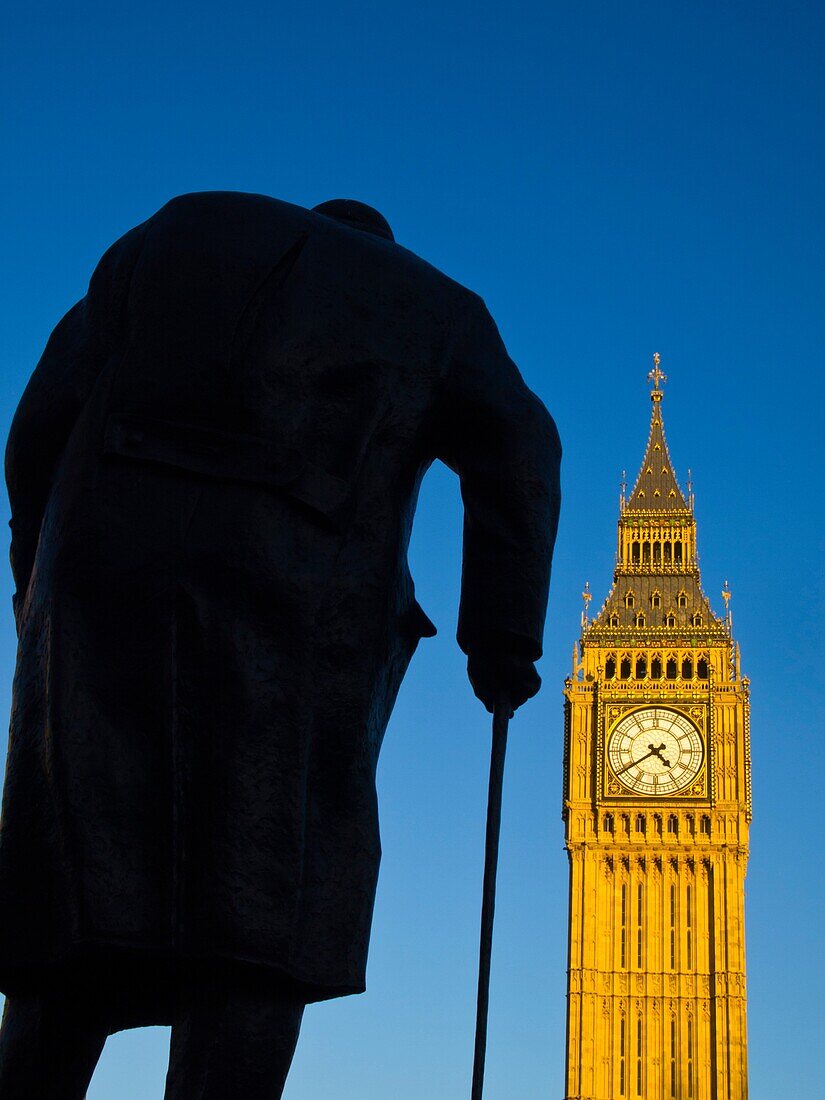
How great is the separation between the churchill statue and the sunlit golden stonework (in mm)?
59433

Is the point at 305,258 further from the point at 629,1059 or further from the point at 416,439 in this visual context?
the point at 629,1059

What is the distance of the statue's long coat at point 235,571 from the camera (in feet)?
11.9

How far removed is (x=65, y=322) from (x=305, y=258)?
0.62 metres

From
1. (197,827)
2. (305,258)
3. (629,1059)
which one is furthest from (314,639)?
(629,1059)

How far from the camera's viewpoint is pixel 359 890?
3.77 meters

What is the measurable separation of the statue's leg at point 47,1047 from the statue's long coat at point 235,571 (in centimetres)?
8

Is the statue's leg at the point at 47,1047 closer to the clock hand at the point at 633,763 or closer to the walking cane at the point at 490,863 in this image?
the walking cane at the point at 490,863

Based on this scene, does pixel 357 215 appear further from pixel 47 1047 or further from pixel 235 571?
pixel 47 1047

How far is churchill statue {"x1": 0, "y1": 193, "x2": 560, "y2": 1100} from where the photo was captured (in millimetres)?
3621

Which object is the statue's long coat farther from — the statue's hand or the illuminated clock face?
the illuminated clock face

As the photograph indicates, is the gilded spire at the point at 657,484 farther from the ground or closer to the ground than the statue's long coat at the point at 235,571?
farther from the ground

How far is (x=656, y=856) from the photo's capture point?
6344 cm

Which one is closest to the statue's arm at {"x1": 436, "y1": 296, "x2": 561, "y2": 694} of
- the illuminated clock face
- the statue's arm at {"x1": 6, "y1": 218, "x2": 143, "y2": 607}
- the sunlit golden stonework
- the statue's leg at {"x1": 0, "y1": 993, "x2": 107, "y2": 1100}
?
the statue's arm at {"x1": 6, "y1": 218, "x2": 143, "y2": 607}

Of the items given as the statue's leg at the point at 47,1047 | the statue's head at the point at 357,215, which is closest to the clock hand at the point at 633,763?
the statue's head at the point at 357,215
